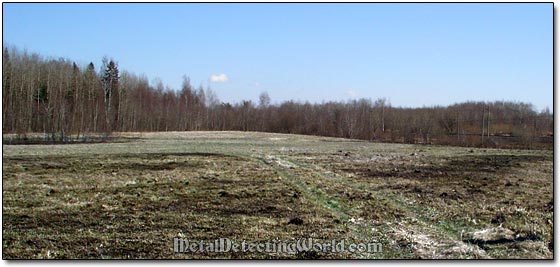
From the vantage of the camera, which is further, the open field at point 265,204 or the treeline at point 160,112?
the treeline at point 160,112

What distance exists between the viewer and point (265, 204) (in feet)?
36.3

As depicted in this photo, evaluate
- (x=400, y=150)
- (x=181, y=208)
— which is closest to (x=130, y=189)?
(x=181, y=208)

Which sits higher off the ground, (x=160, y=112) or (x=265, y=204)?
(x=160, y=112)

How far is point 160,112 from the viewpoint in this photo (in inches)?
455

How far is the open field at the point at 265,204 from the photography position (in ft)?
24.4

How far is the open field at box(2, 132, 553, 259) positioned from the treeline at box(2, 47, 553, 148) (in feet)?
5.09

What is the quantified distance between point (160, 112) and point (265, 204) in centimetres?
322

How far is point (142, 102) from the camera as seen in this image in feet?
34.9

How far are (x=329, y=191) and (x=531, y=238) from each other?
235 inches

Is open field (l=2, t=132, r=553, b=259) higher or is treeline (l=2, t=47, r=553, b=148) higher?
treeline (l=2, t=47, r=553, b=148)

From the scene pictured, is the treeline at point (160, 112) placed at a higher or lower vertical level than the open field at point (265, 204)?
higher

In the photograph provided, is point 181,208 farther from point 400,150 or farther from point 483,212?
point 400,150

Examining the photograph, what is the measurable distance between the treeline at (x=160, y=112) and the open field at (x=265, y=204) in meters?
1.55

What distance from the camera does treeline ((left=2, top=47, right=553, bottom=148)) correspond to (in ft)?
29.5
